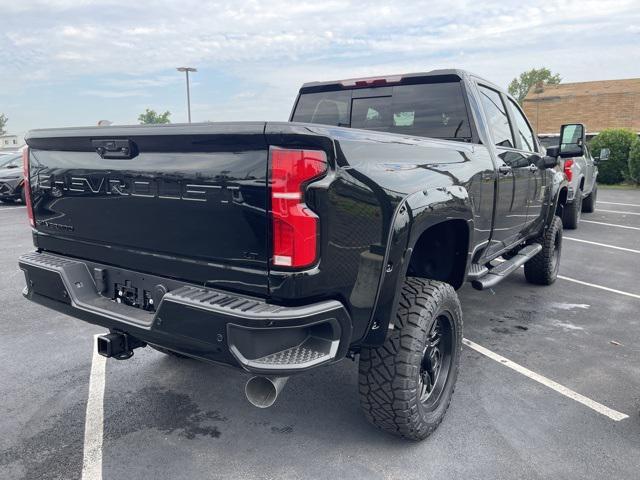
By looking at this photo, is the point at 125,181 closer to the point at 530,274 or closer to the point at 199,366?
the point at 199,366

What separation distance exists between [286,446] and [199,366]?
48.9 inches

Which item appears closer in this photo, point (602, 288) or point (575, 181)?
point (602, 288)

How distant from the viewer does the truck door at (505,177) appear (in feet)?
13.1

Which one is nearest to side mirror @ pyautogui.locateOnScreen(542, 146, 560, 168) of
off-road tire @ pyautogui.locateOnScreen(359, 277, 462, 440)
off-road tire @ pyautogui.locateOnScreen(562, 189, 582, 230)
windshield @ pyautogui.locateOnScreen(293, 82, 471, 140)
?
windshield @ pyautogui.locateOnScreen(293, 82, 471, 140)

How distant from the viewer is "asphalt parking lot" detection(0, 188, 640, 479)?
270 cm

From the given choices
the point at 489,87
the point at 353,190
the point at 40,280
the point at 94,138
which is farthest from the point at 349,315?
the point at 489,87

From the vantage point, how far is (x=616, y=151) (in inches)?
862

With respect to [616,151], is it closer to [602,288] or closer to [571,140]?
[602,288]

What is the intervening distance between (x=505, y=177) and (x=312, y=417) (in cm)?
224

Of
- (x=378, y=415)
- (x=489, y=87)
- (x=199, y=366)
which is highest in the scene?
(x=489, y=87)

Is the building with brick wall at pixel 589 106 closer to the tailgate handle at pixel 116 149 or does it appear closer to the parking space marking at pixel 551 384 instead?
the parking space marking at pixel 551 384

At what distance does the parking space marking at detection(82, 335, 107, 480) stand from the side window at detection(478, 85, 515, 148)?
10.9 feet

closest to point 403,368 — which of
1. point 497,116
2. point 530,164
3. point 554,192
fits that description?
point 497,116

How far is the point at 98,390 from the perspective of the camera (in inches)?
138
